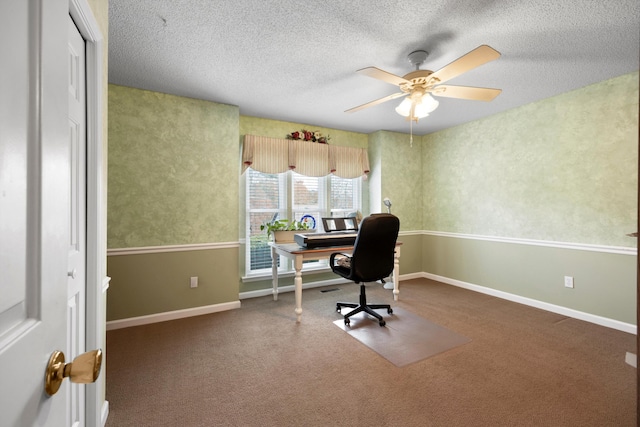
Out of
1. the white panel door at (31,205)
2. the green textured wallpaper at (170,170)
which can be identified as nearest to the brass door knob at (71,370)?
the white panel door at (31,205)

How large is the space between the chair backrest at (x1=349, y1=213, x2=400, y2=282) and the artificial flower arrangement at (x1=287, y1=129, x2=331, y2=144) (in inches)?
79.8

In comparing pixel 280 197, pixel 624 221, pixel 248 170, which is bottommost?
pixel 624 221

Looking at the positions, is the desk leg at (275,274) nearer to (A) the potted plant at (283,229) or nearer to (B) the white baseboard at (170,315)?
(A) the potted plant at (283,229)

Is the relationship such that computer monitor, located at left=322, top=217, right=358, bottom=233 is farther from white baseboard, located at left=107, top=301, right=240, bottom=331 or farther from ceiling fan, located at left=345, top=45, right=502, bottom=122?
ceiling fan, located at left=345, top=45, right=502, bottom=122

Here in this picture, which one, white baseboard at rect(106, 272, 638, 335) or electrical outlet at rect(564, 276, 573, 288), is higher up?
electrical outlet at rect(564, 276, 573, 288)

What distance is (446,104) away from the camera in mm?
3449

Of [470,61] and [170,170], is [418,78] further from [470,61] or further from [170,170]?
[170,170]

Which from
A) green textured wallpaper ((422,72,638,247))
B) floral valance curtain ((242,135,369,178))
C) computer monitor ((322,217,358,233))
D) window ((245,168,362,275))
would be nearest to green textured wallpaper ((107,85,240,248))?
floral valance curtain ((242,135,369,178))

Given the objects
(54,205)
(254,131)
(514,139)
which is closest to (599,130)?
(514,139)

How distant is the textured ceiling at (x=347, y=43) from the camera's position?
1805 millimetres

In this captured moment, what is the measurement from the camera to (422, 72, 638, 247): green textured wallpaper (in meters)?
2.74

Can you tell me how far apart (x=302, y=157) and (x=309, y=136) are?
37cm

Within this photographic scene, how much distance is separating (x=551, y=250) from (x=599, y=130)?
1.34 m

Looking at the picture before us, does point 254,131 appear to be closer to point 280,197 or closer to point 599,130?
point 280,197
